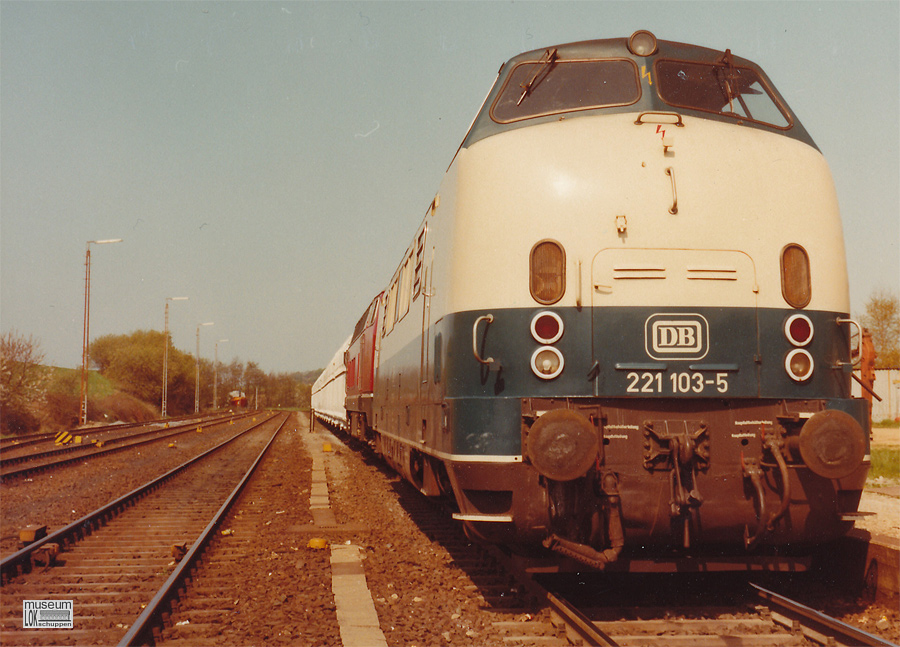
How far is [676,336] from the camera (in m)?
4.70

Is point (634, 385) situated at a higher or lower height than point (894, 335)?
lower

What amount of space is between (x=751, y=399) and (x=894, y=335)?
47.8m

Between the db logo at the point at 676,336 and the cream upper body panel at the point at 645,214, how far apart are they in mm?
111

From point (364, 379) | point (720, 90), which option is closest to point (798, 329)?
point (720, 90)

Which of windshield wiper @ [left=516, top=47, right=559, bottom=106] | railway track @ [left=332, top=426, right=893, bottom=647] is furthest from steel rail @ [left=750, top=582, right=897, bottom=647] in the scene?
windshield wiper @ [left=516, top=47, right=559, bottom=106]

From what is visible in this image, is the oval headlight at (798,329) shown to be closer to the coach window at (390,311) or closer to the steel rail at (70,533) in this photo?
the coach window at (390,311)

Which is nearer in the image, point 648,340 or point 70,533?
point 648,340

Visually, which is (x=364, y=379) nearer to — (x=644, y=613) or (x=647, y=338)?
(x=644, y=613)

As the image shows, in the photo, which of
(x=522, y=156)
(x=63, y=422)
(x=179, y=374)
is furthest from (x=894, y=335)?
(x=179, y=374)

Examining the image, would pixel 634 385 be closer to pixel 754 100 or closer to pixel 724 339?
pixel 724 339

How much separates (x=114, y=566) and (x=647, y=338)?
5.02 m

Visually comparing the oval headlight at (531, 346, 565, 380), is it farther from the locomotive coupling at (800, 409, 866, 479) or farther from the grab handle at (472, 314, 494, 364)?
the locomotive coupling at (800, 409, 866, 479)

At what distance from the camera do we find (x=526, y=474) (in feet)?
15.1

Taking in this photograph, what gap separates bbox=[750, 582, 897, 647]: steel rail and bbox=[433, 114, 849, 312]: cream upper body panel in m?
1.78
